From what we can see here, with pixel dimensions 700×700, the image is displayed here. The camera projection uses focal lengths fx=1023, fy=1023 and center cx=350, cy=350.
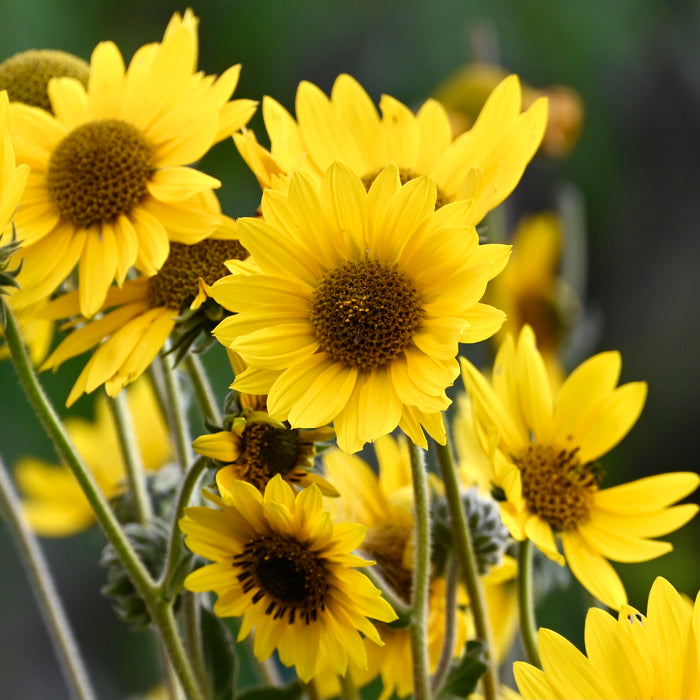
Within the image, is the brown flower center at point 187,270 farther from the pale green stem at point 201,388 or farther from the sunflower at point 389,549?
the sunflower at point 389,549

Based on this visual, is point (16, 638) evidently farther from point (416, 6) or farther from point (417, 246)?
point (417, 246)

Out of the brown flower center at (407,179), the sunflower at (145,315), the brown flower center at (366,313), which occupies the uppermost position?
the brown flower center at (407,179)

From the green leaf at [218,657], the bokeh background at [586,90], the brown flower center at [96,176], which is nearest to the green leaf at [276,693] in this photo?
the green leaf at [218,657]

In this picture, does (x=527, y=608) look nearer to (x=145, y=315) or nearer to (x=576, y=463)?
(x=576, y=463)

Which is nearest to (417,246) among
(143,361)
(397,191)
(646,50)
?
(397,191)

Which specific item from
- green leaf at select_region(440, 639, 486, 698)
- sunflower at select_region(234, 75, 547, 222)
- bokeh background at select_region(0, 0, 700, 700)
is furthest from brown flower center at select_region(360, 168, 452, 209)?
bokeh background at select_region(0, 0, 700, 700)

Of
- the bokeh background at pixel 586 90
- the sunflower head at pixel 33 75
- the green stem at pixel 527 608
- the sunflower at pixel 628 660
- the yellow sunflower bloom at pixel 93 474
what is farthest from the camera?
the bokeh background at pixel 586 90

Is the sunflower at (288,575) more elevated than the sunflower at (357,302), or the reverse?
the sunflower at (357,302)

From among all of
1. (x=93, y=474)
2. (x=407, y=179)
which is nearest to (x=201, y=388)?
(x=407, y=179)
